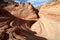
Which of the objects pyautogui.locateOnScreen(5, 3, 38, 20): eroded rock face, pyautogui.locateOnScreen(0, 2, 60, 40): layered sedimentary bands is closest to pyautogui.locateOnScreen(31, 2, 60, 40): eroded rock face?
pyautogui.locateOnScreen(0, 2, 60, 40): layered sedimentary bands

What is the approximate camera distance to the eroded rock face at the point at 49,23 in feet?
6.37

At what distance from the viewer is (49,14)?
2.16 m

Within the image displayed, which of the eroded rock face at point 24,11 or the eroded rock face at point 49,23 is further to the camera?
the eroded rock face at point 24,11

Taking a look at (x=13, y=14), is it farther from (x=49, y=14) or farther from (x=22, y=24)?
(x=49, y=14)

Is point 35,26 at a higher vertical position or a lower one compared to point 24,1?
lower

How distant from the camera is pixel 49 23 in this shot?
6.77 ft

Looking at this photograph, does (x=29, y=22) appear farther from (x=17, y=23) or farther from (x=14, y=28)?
(x=14, y=28)

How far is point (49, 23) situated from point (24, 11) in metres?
0.44

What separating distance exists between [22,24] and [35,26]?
0.15 metres

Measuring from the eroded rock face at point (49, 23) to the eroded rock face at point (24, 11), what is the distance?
0.38 feet

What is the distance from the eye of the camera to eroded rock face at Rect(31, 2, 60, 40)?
6.37 feet

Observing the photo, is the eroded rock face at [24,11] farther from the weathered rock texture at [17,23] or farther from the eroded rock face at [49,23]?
the eroded rock face at [49,23]

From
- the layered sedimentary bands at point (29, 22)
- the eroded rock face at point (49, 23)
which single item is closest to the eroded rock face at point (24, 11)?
the layered sedimentary bands at point (29, 22)

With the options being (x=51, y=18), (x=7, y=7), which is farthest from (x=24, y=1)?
(x=51, y=18)
